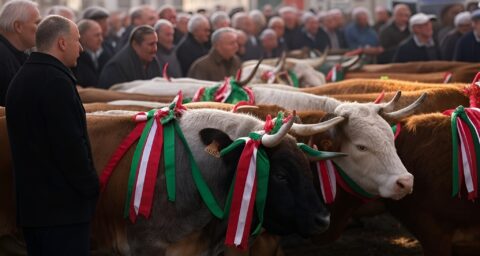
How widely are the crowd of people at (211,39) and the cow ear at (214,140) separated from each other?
1.73 meters

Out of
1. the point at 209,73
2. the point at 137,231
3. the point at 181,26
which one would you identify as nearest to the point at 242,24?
the point at 181,26

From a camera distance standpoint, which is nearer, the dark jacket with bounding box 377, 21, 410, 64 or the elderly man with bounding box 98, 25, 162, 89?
the elderly man with bounding box 98, 25, 162, 89

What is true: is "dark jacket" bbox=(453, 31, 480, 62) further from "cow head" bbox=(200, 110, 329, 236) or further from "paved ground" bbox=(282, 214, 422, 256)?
"cow head" bbox=(200, 110, 329, 236)

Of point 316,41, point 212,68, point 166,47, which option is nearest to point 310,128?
point 212,68

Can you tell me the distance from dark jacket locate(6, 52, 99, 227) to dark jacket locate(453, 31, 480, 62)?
25.8 ft

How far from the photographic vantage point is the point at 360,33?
1692 cm

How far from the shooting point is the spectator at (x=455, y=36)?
13242 millimetres

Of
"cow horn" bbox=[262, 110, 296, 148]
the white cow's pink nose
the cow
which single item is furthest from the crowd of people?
the white cow's pink nose

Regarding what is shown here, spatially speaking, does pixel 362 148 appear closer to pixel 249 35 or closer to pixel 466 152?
pixel 466 152

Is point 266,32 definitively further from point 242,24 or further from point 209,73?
point 209,73

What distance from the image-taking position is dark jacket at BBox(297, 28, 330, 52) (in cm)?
1644

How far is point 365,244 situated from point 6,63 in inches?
139

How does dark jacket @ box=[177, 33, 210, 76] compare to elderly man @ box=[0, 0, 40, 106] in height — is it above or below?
below

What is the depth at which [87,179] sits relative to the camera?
4746 millimetres
